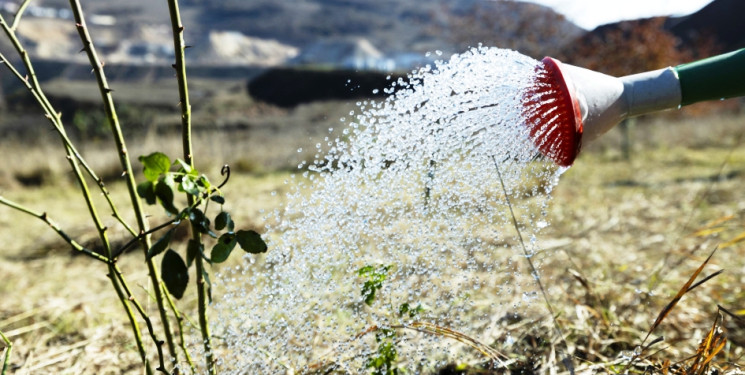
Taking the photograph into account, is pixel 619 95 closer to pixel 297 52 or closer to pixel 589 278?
pixel 589 278

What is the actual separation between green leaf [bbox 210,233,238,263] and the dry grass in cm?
47

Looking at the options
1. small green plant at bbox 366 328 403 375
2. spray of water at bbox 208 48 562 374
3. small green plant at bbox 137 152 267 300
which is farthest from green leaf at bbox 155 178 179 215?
small green plant at bbox 366 328 403 375

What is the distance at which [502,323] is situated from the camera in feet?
6.43

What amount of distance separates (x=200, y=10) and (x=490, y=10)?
2699 cm

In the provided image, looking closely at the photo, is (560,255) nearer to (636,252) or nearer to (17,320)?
(636,252)

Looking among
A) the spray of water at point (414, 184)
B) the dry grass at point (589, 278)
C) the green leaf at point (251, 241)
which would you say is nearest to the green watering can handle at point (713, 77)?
the spray of water at point (414, 184)

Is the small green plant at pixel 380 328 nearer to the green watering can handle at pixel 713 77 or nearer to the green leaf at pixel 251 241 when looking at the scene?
the green leaf at pixel 251 241

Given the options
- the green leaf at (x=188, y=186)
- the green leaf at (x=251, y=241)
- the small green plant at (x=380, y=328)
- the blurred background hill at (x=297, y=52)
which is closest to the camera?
the green leaf at (x=188, y=186)

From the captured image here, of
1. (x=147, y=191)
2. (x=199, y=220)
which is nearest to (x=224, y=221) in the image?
(x=199, y=220)

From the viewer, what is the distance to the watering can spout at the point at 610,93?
1.19 meters

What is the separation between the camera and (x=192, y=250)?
3.80 ft

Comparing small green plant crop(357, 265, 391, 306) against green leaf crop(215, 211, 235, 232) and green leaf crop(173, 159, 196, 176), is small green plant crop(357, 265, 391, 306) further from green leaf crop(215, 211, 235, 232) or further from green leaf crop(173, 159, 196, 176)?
green leaf crop(173, 159, 196, 176)

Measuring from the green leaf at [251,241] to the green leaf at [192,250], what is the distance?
0.10m

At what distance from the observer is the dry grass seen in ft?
5.76
